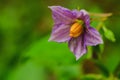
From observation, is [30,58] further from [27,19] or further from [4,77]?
[27,19]

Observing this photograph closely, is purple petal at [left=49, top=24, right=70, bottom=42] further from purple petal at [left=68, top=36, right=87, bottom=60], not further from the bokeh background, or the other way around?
the bokeh background

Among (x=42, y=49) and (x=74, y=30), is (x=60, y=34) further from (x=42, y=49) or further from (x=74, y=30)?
(x=42, y=49)

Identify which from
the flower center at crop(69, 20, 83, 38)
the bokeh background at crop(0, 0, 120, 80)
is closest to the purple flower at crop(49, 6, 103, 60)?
the flower center at crop(69, 20, 83, 38)

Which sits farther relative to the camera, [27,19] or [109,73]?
[27,19]

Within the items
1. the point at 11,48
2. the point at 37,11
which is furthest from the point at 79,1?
the point at 11,48

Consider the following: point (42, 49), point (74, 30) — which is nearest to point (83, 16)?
point (74, 30)

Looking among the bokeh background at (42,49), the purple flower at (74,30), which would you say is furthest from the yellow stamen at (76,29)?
the bokeh background at (42,49)
